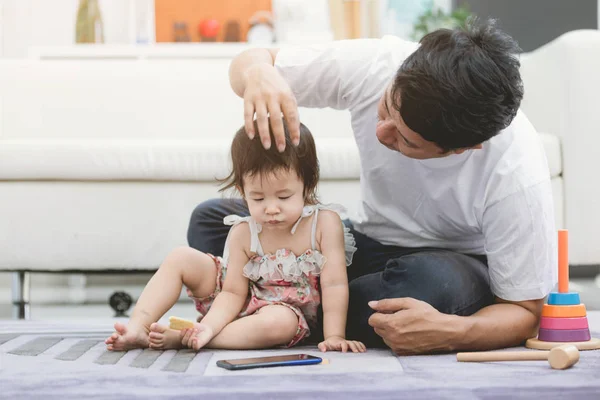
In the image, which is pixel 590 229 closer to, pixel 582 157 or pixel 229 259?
pixel 582 157

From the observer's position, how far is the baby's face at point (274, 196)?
123 cm

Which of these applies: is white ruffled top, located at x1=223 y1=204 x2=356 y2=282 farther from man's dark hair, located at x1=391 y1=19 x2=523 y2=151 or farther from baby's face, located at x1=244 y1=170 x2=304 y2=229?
man's dark hair, located at x1=391 y1=19 x2=523 y2=151

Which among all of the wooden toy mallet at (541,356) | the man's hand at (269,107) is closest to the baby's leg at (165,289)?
the man's hand at (269,107)

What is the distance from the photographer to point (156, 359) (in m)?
1.12

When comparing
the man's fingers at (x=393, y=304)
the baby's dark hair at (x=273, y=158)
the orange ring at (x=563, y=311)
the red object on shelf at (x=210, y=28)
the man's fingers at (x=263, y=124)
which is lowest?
the orange ring at (x=563, y=311)

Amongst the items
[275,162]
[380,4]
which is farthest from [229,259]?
[380,4]

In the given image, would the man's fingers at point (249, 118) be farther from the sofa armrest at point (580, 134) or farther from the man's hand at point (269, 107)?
the sofa armrest at point (580, 134)

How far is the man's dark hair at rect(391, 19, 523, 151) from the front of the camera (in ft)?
3.40

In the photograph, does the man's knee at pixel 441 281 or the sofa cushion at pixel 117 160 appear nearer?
the man's knee at pixel 441 281

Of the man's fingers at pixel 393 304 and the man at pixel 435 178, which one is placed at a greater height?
the man at pixel 435 178

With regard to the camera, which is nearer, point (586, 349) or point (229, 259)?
point (586, 349)

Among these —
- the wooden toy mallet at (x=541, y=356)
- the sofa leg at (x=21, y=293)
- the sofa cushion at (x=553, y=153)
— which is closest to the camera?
the wooden toy mallet at (x=541, y=356)

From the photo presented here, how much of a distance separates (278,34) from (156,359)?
284 centimetres

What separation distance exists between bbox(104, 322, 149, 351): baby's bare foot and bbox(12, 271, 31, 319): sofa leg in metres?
0.79
